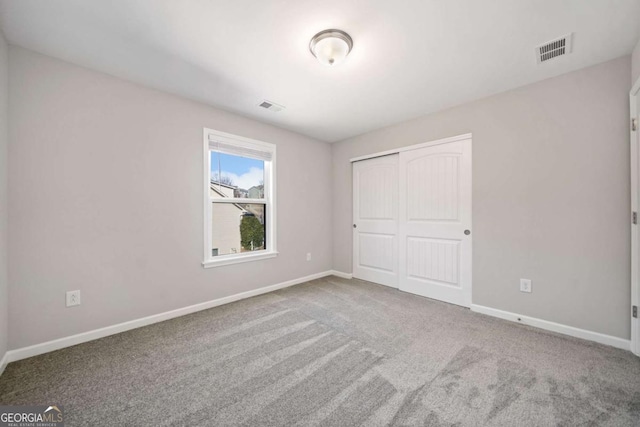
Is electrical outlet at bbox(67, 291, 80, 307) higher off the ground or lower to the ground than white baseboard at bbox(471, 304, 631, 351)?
higher

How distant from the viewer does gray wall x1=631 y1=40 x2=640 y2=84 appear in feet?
6.42

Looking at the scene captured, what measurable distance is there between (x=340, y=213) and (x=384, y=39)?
2.97m

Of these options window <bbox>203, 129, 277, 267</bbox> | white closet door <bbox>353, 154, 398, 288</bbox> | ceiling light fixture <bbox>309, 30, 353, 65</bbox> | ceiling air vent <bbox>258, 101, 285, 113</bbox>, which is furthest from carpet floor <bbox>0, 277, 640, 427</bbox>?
ceiling air vent <bbox>258, 101, 285, 113</bbox>

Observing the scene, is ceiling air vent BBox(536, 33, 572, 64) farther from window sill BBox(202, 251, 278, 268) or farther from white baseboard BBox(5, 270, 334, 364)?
white baseboard BBox(5, 270, 334, 364)

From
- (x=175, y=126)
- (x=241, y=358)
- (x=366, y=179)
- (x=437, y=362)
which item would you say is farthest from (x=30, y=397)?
(x=366, y=179)

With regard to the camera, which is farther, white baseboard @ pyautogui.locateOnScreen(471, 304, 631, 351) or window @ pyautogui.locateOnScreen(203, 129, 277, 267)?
window @ pyautogui.locateOnScreen(203, 129, 277, 267)

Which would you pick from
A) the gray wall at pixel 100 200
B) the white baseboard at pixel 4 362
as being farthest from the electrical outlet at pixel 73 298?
the white baseboard at pixel 4 362

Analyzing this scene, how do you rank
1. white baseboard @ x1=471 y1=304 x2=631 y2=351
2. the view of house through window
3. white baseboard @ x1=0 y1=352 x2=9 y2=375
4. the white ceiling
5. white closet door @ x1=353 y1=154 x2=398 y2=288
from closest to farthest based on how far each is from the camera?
the white ceiling < white baseboard @ x1=0 y1=352 x2=9 y2=375 < white baseboard @ x1=471 y1=304 x2=631 y2=351 < the view of house through window < white closet door @ x1=353 y1=154 x2=398 y2=288

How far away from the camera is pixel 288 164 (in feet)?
13.0

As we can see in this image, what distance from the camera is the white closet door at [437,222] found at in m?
3.07

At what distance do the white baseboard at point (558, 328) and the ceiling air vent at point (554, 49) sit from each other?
2.42m

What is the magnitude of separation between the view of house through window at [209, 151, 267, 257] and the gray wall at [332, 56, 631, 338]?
9.01 ft

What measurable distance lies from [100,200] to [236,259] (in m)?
1.54

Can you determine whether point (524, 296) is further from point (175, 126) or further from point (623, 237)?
point (175, 126)
